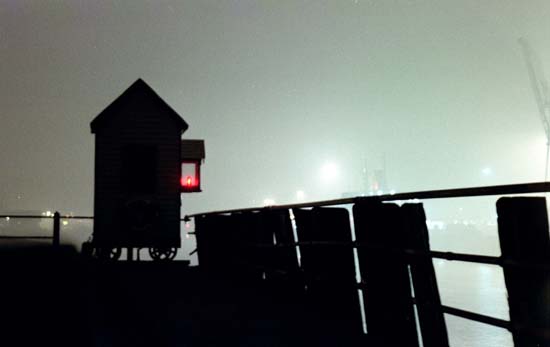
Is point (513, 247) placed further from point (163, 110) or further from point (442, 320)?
point (163, 110)

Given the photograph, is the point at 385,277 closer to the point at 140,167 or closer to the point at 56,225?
the point at 140,167

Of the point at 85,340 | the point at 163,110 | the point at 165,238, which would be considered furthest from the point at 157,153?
the point at 85,340

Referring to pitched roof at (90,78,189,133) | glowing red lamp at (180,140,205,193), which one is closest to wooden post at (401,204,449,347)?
pitched roof at (90,78,189,133)

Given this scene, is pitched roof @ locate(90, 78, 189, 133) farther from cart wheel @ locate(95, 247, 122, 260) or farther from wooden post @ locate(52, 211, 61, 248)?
cart wheel @ locate(95, 247, 122, 260)

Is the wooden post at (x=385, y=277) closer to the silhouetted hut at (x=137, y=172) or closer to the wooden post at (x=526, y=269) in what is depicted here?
the wooden post at (x=526, y=269)

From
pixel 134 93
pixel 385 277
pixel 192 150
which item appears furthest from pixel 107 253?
pixel 385 277

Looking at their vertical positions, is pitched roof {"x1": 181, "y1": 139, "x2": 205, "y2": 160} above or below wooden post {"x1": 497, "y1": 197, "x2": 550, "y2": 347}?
above

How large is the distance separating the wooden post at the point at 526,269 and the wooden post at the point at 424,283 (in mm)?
1133

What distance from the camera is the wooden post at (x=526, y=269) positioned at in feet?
12.7

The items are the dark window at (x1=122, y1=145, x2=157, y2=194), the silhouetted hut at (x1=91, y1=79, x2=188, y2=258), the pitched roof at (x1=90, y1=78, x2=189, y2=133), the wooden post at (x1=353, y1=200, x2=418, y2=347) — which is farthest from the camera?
the pitched roof at (x1=90, y1=78, x2=189, y2=133)

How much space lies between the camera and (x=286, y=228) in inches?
380

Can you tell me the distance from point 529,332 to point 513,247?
1.90 feet

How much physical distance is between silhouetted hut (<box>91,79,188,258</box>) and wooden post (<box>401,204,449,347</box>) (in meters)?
18.0

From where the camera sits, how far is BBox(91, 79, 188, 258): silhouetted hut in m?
22.1
